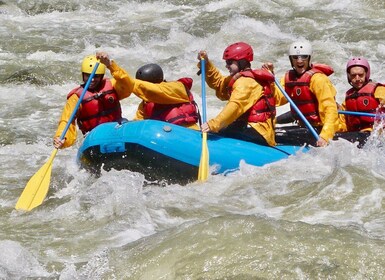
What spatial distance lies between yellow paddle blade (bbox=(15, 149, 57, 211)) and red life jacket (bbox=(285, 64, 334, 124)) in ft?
7.29

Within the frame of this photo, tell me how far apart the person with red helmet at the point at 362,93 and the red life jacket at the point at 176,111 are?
1435 millimetres

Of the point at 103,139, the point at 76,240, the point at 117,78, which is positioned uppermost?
the point at 117,78

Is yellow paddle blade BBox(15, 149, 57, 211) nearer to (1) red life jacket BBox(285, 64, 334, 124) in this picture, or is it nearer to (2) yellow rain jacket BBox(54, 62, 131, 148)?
(2) yellow rain jacket BBox(54, 62, 131, 148)

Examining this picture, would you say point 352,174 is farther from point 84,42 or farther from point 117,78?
point 84,42

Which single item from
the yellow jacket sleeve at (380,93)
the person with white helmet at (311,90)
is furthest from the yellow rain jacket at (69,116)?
the yellow jacket sleeve at (380,93)

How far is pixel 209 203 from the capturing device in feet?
18.3

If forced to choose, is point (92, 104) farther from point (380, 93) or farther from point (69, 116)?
point (380, 93)

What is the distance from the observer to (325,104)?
6355 millimetres

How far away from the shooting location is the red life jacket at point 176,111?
6.34 meters

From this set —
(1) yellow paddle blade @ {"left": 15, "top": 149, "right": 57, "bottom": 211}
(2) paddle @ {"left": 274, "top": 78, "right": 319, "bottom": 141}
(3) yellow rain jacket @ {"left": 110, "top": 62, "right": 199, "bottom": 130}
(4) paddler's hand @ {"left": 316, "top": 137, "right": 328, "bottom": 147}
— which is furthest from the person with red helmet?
(1) yellow paddle blade @ {"left": 15, "top": 149, "right": 57, "bottom": 211}

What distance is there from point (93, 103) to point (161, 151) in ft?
3.14

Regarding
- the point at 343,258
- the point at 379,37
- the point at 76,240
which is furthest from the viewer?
the point at 379,37

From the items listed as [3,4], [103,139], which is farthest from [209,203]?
[3,4]

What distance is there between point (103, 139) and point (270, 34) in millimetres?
6921
